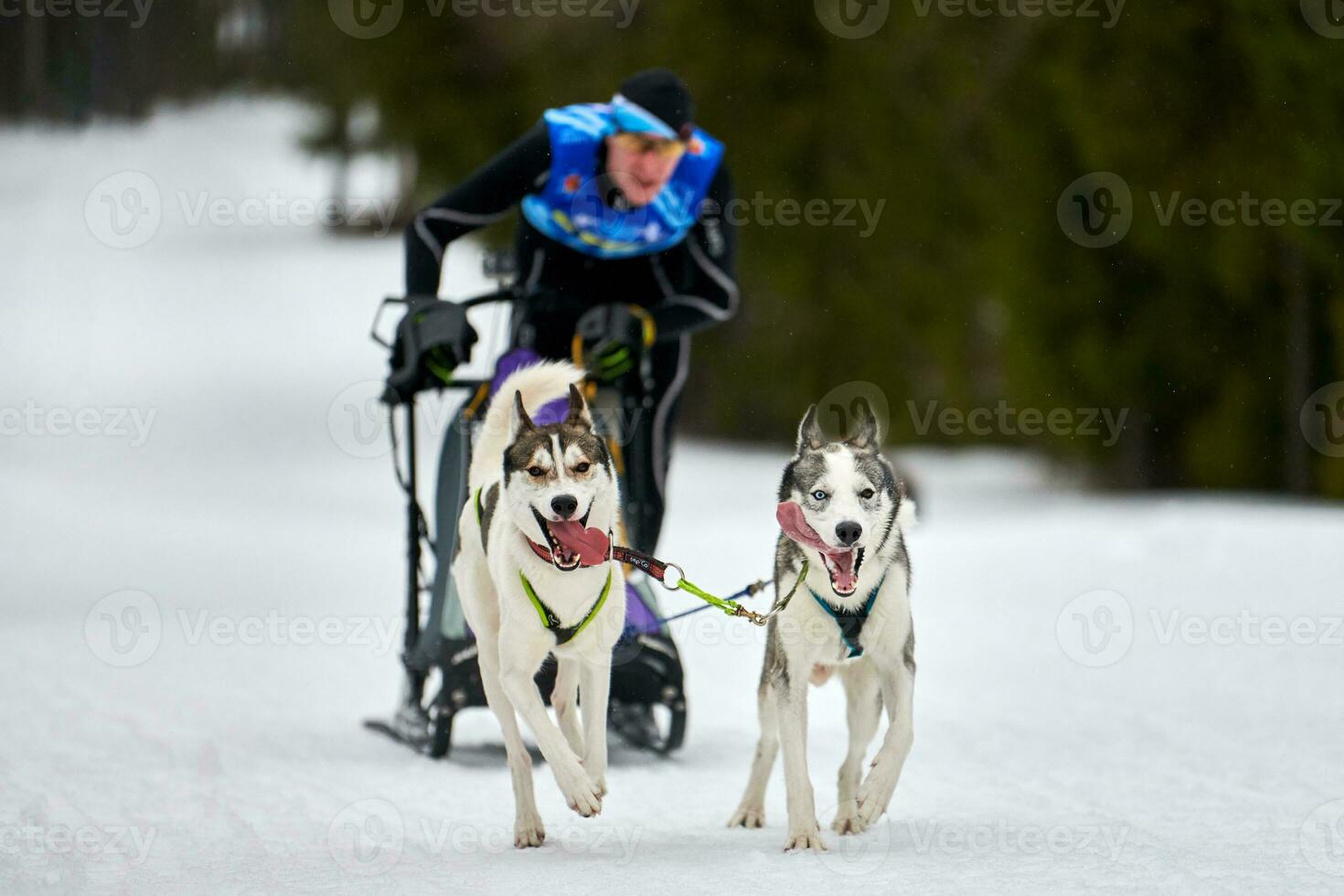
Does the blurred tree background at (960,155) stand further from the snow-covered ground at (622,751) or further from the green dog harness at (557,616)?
the green dog harness at (557,616)

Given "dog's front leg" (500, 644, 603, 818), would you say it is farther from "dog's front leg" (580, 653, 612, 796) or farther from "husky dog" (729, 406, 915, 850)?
"husky dog" (729, 406, 915, 850)

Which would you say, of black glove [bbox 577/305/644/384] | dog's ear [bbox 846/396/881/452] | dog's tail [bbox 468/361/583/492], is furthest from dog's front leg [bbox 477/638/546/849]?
black glove [bbox 577/305/644/384]

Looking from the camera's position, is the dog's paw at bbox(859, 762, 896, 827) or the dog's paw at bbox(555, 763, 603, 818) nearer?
the dog's paw at bbox(555, 763, 603, 818)

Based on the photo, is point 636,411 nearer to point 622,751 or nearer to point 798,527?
point 622,751

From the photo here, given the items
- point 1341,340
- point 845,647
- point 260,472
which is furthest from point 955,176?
point 845,647

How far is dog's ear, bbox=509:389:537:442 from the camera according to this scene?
3918mm

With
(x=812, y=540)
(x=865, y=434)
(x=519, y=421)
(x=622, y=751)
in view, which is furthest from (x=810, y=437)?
Answer: (x=622, y=751)

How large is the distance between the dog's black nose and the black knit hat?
1.90 meters

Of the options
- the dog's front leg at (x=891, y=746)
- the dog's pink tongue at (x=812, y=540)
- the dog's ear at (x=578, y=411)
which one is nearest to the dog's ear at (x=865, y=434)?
the dog's pink tongue at (x=812, y=540)

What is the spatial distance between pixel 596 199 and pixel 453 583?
4.22ft

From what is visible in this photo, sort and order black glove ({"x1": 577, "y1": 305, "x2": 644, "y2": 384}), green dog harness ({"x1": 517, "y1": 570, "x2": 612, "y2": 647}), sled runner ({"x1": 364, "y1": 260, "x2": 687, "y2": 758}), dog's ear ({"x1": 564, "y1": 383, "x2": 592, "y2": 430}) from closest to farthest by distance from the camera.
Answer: green dog harness ({"x1": 517, "y1": 570, "x2": 612, "y2": 647}) → dog's ear ({"x1": 564, "y1": 383, "x2": 592, "y2": 430}) → sled runner ({"x1": 364, "y1": 260, "x2": 687, "y2": 758}) → black glove ({"x1": 577, "y1": 305, "x2": 644, "y2": 384})

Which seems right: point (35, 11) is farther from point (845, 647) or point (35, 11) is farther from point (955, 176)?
point (845, 647)

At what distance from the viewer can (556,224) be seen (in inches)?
209

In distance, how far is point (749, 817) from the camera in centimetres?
425
